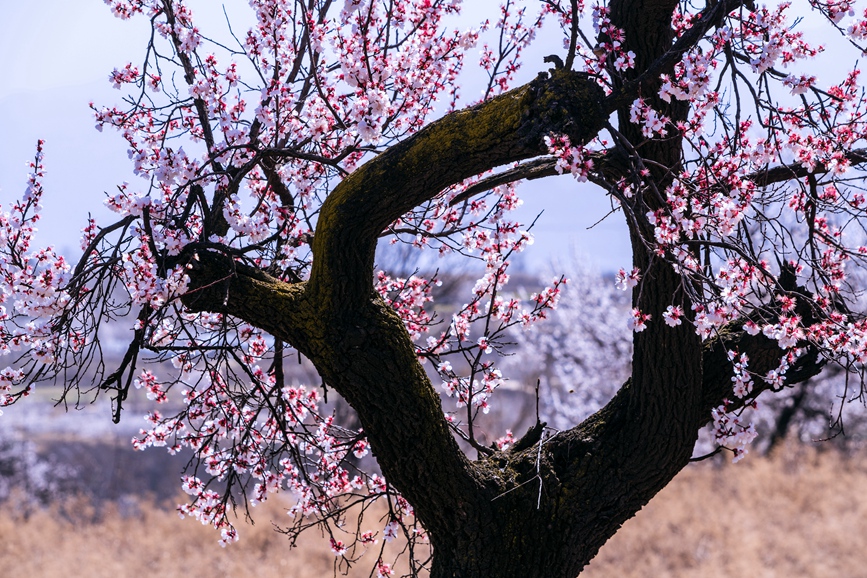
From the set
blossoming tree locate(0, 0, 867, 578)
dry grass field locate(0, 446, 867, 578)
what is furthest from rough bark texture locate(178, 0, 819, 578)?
dry grass field locate(0, 446, 867, 578)

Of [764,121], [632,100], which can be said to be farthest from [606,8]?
[764,121]

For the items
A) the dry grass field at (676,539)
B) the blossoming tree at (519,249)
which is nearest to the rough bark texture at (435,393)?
the blossoming tree at (519,249)

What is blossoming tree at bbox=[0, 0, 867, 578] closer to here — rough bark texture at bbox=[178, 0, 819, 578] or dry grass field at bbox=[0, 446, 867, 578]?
rough bark texture at bbox=[178, 0, 819, 578]

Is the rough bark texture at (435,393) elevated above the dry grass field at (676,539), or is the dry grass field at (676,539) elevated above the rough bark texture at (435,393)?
the dry grass field at (676,539)

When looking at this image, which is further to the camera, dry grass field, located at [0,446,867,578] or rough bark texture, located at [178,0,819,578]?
dry grass field, located at [0,446,867,578]

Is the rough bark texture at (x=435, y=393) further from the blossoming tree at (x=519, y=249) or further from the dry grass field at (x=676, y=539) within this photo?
the dry grass field at (x=676, y=539)

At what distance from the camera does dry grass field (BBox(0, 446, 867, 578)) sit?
1062cm

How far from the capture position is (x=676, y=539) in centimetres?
1118

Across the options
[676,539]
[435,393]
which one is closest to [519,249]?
[435,393]

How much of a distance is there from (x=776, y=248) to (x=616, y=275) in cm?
60

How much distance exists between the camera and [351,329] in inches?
123

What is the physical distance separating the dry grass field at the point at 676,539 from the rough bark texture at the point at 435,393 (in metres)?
7.85

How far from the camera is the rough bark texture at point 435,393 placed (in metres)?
2.93

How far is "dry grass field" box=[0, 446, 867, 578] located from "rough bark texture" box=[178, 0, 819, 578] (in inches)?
309
